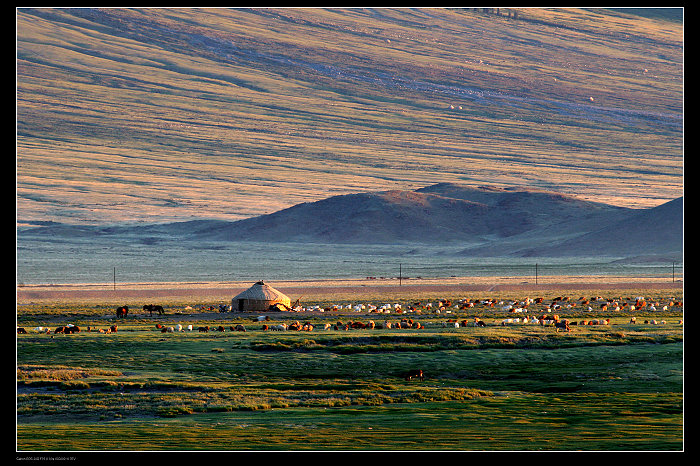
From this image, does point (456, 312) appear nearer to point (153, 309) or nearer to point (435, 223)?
point (153, 309)

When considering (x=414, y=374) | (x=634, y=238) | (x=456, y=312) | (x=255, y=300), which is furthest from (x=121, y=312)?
(x=634, y=238)

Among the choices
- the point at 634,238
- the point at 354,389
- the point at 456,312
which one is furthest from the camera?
the point at 634,238

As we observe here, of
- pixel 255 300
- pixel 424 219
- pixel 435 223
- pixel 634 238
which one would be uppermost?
pixel 424 219

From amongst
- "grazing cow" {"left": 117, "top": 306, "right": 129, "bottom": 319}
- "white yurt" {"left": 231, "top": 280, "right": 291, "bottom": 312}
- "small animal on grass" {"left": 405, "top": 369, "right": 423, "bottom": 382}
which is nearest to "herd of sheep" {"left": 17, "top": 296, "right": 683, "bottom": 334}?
"white yurt" {"left": 231, "top": 280, "right": 291, "bottom": 312}

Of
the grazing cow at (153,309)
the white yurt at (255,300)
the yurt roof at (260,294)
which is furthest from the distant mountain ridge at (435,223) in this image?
the grazing cow at (153,309)

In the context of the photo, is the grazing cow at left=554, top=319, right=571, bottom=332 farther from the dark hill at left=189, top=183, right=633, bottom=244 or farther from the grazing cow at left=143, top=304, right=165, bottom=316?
the dark hill at left=189, top=183, right=633, bottom=244

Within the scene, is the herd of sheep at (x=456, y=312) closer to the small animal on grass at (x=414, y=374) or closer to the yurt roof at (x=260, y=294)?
the yurt roof at (x=260, y=294)
